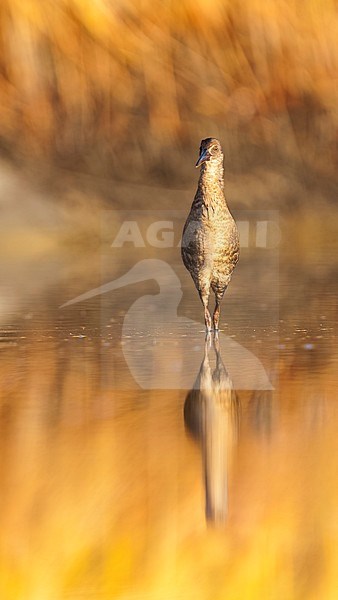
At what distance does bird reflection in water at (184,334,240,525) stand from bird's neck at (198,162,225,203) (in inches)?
33.4

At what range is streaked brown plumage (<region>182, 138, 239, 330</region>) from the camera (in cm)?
675

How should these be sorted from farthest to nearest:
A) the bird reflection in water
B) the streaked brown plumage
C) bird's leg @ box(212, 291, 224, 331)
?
bird's leg @ box(212, 291, 224, 331)
the streaked brown plumage
the bird reflection in water

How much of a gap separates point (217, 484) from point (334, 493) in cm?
31

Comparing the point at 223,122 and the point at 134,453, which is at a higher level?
the point at 223,122

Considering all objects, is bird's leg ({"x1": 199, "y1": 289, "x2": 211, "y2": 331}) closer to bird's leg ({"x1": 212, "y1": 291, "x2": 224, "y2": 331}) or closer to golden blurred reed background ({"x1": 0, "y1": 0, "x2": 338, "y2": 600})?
bird's leg ({"x1": 212, "y1": 291, "x2": 224, "y2": 331})

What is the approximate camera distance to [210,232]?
6742 mm

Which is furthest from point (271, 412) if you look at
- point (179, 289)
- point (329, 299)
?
point (179, 289)

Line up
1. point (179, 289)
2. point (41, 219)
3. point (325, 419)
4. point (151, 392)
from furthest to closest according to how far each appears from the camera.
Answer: point (41, 219) < point (179, 289) < point (151, 392) < point (325, 419)

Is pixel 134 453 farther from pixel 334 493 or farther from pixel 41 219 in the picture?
pixel 41 219

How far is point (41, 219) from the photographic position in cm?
1748

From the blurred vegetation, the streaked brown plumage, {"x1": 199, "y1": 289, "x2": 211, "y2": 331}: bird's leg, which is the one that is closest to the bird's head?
the streaked brown plumage

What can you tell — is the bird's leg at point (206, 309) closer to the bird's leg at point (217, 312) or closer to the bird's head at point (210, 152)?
the bird's leg at point (217, 312)

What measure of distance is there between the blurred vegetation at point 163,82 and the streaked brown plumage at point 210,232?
38.7 feet

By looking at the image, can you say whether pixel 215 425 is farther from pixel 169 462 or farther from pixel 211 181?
pixel 211 181
